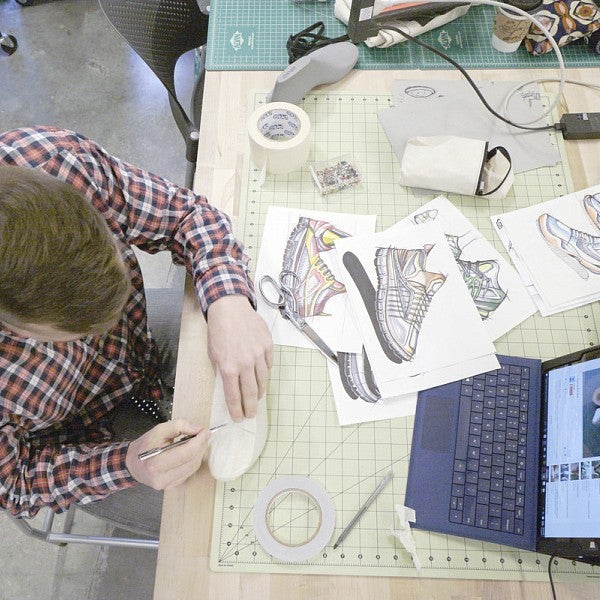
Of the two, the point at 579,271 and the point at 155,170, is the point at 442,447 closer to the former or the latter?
the point at 579,271

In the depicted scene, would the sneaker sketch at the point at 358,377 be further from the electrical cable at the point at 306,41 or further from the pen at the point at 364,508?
the electrical cable at the point at 306,41

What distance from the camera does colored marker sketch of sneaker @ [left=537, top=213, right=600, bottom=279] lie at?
96cm

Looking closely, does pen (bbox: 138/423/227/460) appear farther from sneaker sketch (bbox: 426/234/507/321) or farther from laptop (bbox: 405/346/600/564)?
sneaker sketch (bbox: 426/234/507/321)

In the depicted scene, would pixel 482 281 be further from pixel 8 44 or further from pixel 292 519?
pixel 8 44

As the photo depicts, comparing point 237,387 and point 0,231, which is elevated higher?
point 0,231

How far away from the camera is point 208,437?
2.59 ft

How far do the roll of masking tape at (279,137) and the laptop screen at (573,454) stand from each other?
0.58 meters

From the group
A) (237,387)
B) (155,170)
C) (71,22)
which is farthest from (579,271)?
(71,22)

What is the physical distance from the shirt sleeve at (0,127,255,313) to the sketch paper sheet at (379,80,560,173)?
1.34 feet

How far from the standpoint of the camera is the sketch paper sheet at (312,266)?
907 millimetres

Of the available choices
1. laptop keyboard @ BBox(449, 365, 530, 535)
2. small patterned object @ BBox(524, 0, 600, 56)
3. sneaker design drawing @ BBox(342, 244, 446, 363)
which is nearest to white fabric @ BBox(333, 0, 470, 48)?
small patterned object @ BBox(524, 0, 600, 56)

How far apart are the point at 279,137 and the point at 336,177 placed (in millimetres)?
131

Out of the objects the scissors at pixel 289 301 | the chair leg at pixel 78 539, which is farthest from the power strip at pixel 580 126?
the chair leg at pixel 78 539

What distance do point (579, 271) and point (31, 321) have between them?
87cm
